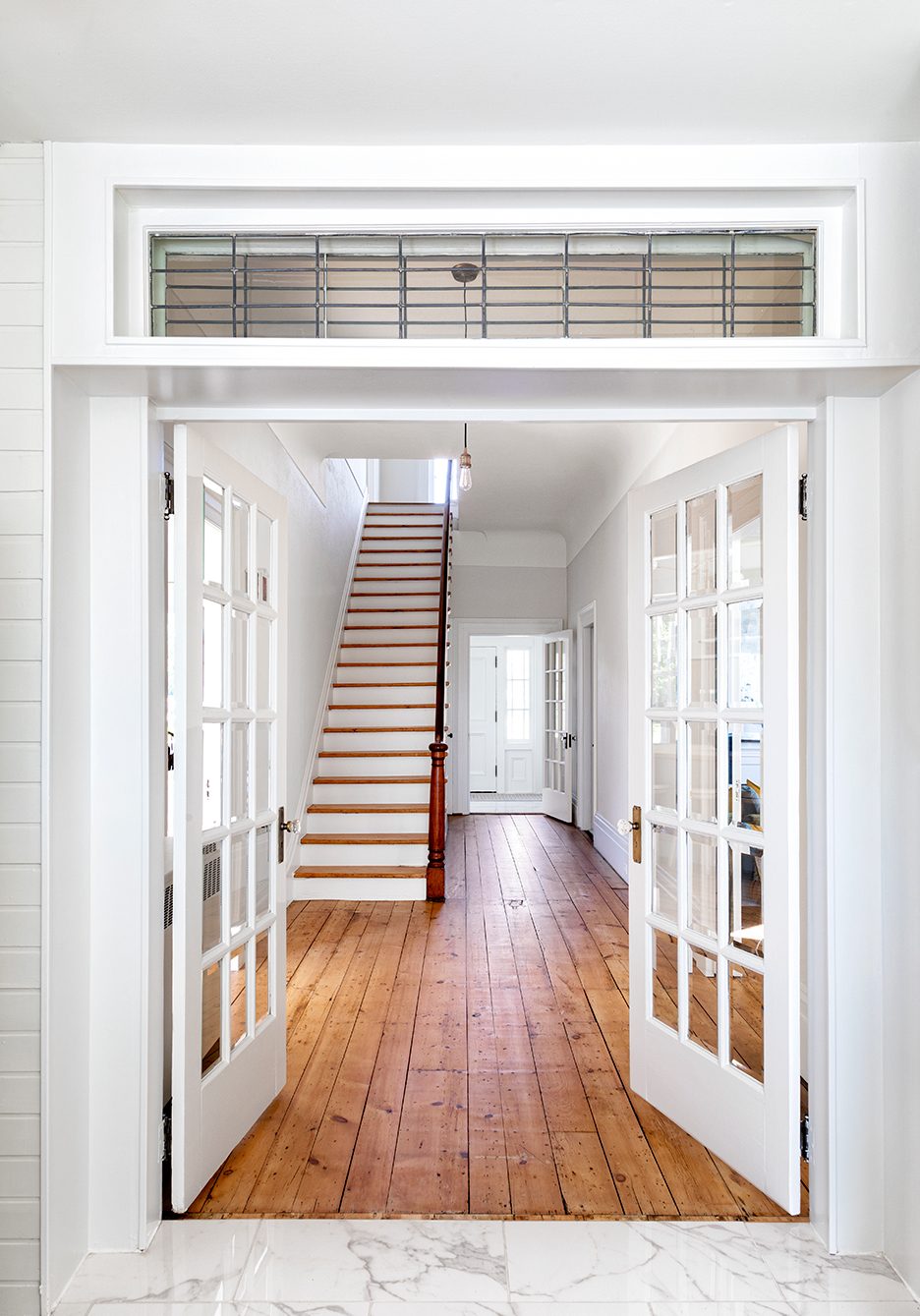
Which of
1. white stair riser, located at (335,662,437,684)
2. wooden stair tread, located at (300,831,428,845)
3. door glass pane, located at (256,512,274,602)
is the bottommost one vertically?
wooden stair tread, located at (300,831,428,845)

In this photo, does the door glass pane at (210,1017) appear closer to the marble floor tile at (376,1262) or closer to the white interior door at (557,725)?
the marble floor tile at (376,1262)

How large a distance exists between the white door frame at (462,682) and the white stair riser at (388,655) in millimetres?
1452

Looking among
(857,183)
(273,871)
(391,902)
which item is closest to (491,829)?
(391,902)

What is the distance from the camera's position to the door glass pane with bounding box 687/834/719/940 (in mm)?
2445

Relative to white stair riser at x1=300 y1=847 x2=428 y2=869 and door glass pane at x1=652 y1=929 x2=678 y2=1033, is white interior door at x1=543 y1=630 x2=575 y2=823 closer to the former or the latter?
white stair riser at x1=300 y1=847 x2=428 y2=869

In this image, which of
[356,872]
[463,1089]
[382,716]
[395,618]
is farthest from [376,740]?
[463,1089]

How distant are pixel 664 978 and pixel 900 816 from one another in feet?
3.04

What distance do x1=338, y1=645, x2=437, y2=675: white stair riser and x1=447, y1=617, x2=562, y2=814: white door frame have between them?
1.45 metres

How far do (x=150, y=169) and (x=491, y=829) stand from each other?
6.84m

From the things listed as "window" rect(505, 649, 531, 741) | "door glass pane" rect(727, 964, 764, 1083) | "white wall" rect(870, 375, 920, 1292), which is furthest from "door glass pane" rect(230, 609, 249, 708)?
"window" rect(505, 649, 531, 741)

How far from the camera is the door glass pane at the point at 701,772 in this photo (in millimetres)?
2479

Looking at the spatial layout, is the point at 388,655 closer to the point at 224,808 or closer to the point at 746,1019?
the point at 224,808

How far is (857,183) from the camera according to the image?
6.48 ft

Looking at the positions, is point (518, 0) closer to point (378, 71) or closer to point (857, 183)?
point (378, 71)
